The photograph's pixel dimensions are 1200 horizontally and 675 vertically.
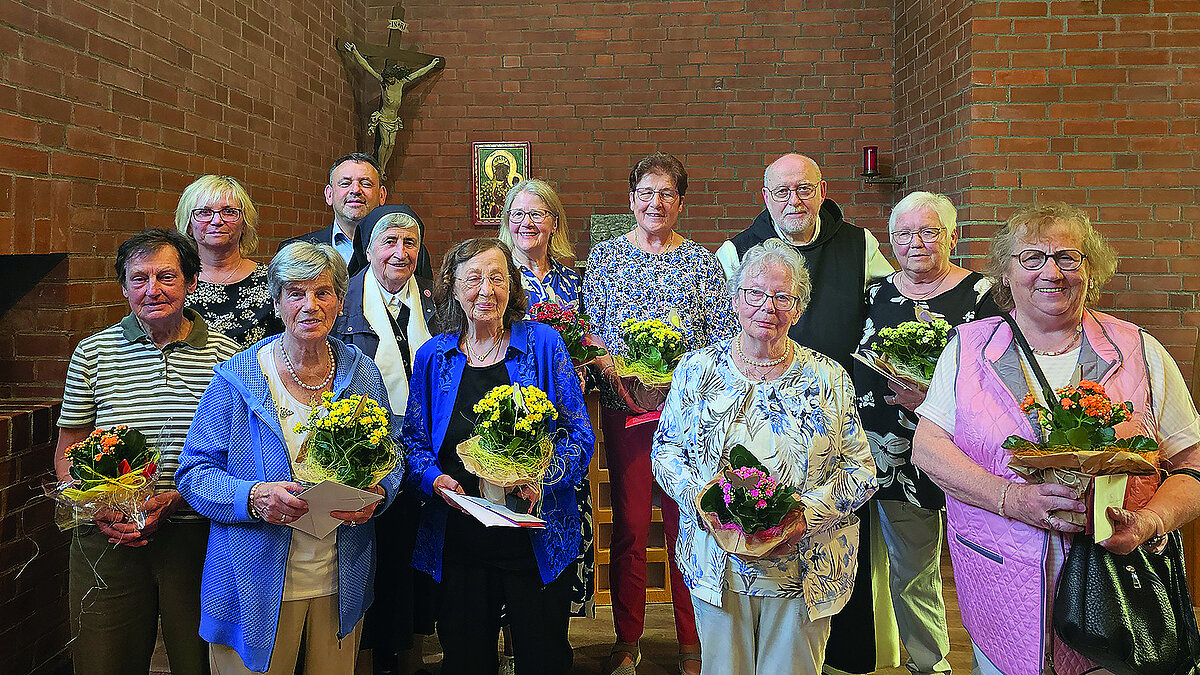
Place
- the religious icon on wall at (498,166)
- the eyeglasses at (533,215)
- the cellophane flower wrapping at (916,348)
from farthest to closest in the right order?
the religious icon on wall at (498,166)
the eyeglasses at (533,215)
the cellophane flower wrapping at (916,348)

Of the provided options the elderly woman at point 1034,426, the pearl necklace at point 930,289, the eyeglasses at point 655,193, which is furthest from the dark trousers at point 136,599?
the pearl necklace at point 930,289

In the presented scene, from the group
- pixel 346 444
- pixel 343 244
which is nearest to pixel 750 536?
pixel 346 444

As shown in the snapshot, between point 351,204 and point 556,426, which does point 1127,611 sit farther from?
point 351,204

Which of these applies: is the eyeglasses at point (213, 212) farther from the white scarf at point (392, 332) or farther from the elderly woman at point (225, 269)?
the white scarf at point (392, 332)

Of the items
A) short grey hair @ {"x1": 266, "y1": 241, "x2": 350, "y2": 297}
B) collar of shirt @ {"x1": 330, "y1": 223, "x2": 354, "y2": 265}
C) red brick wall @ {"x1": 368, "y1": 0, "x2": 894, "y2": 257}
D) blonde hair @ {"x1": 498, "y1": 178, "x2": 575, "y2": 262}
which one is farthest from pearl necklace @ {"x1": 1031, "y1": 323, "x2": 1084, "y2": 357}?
→ red brick wall @ {"x1": 368, "y1": 0, "x2": 894, "y2": 257}

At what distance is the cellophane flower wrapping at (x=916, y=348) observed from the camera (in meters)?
2.88

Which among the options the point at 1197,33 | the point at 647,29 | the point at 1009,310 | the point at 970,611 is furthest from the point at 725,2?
the point at 970,611

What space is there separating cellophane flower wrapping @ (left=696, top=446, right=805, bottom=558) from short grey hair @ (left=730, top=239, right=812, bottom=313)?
50cm

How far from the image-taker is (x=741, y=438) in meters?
2.46

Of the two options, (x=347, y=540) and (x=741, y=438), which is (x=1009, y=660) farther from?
(x=347, y=540)

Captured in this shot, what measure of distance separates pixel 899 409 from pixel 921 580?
0.67 meters

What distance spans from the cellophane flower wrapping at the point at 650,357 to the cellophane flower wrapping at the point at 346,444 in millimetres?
1040

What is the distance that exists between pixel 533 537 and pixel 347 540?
55cm

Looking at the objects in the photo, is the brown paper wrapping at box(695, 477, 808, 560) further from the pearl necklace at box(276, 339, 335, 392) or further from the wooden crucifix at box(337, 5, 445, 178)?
the wooden crucifix at box(337, 5, 445, 178)
